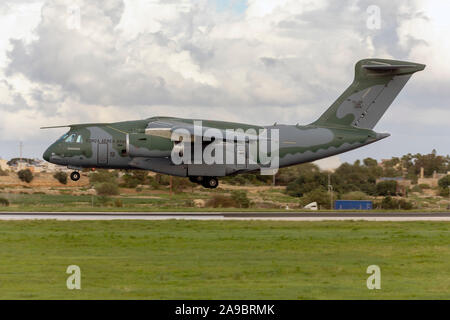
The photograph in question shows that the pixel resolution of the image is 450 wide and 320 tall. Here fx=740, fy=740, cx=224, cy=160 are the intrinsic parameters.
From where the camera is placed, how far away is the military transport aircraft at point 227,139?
4362 centimetres

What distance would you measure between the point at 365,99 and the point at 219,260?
26.9m

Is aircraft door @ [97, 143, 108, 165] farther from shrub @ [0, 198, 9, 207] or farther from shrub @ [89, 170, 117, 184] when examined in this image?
shrub @ [89, 170, 117, 184]

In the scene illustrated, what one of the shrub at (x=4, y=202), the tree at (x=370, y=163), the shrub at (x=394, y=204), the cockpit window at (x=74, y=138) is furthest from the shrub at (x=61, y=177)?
the shrub at (x=394, y=204)

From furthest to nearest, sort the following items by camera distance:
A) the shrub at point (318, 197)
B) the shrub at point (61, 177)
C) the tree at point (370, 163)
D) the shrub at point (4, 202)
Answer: the tree at point (370, 163)
the shrub at point (61, 177)
the shrub at point (318, 197)
the shrub at point (4, 202)

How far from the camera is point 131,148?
143 feet

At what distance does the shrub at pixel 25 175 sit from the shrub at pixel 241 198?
20117mm

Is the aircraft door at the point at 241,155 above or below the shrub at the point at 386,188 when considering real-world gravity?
above

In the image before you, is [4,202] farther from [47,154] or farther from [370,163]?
[370,163]

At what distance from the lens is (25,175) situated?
65.2m

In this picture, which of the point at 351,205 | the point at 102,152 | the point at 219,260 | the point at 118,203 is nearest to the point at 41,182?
the point at 118,203

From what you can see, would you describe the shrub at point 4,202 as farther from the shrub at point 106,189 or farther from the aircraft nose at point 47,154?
the aircraft nose at point 47,154

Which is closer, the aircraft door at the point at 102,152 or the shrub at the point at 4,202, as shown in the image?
the aircraft door at the point at 102,152

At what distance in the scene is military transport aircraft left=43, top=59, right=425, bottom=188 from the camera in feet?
143

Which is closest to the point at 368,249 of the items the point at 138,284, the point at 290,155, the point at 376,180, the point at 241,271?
the point at 241,271
